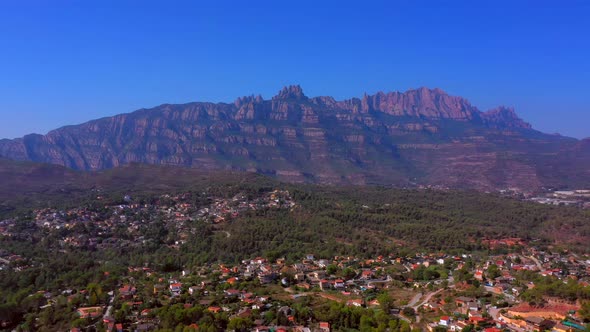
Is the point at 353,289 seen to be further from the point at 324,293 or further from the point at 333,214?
the point at 333,214

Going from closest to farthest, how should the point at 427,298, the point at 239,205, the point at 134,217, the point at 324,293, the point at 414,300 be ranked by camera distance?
the point at 414,300
the point at 427,298
the point at 324,293
the point at 134,217
the point at 239,205

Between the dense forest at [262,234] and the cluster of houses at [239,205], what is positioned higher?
the cluster of houses at [239,205]

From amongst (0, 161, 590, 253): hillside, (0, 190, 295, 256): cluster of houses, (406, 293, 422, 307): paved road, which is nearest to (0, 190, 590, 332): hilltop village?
(406, 293, 422, 307): paved road

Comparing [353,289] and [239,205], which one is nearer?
[353,289]

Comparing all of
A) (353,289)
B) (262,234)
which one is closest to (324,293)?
(353,289)

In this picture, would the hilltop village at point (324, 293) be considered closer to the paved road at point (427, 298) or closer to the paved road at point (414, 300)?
the paved road at point (427, 298)

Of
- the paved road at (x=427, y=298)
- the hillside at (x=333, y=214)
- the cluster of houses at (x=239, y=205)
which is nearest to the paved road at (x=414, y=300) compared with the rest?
the paved road at (x=427, y=298)

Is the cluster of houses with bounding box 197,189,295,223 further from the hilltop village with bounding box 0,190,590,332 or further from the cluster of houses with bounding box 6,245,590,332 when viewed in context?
the cluster of houses with bounding box 6,245,590,332

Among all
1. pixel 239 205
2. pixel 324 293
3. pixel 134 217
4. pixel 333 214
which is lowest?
pixel 324 293

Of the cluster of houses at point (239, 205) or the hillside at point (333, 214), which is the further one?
the cluster of houses at point (239, 205)

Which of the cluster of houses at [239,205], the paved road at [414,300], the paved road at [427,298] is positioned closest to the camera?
the paved road at [427,298]
